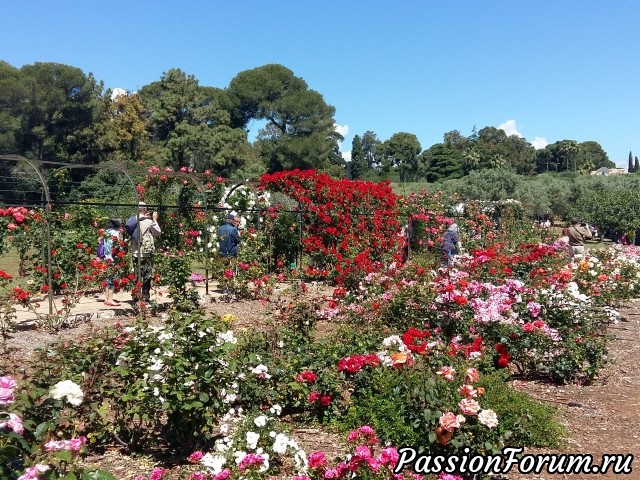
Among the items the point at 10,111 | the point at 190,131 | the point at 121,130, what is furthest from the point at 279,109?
the point at 10,111

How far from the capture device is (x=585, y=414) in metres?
4.54

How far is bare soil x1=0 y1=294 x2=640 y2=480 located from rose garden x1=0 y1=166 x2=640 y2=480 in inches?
3.4

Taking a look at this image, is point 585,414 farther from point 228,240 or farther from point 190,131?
point 190,131

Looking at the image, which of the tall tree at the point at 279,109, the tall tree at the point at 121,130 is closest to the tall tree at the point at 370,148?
the tall tree at the point at 279,109

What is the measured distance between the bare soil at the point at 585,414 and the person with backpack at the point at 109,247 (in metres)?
1.83

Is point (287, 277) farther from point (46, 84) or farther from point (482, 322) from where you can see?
point (46, 84)

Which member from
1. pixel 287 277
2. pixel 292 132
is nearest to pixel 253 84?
pixel 292 132

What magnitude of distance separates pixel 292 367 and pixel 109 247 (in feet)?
18.2

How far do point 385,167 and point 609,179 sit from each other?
138 ft

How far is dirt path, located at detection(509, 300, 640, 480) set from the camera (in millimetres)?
3861

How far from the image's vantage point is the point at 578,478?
11.5 ft

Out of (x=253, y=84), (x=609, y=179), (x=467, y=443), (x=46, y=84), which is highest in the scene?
(x=253, y=84)

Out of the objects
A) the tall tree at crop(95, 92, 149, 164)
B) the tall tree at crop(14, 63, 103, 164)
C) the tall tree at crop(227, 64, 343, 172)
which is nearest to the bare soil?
the tall tree at crop(14, 63, 103, 164)

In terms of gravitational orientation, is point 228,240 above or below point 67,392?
above
